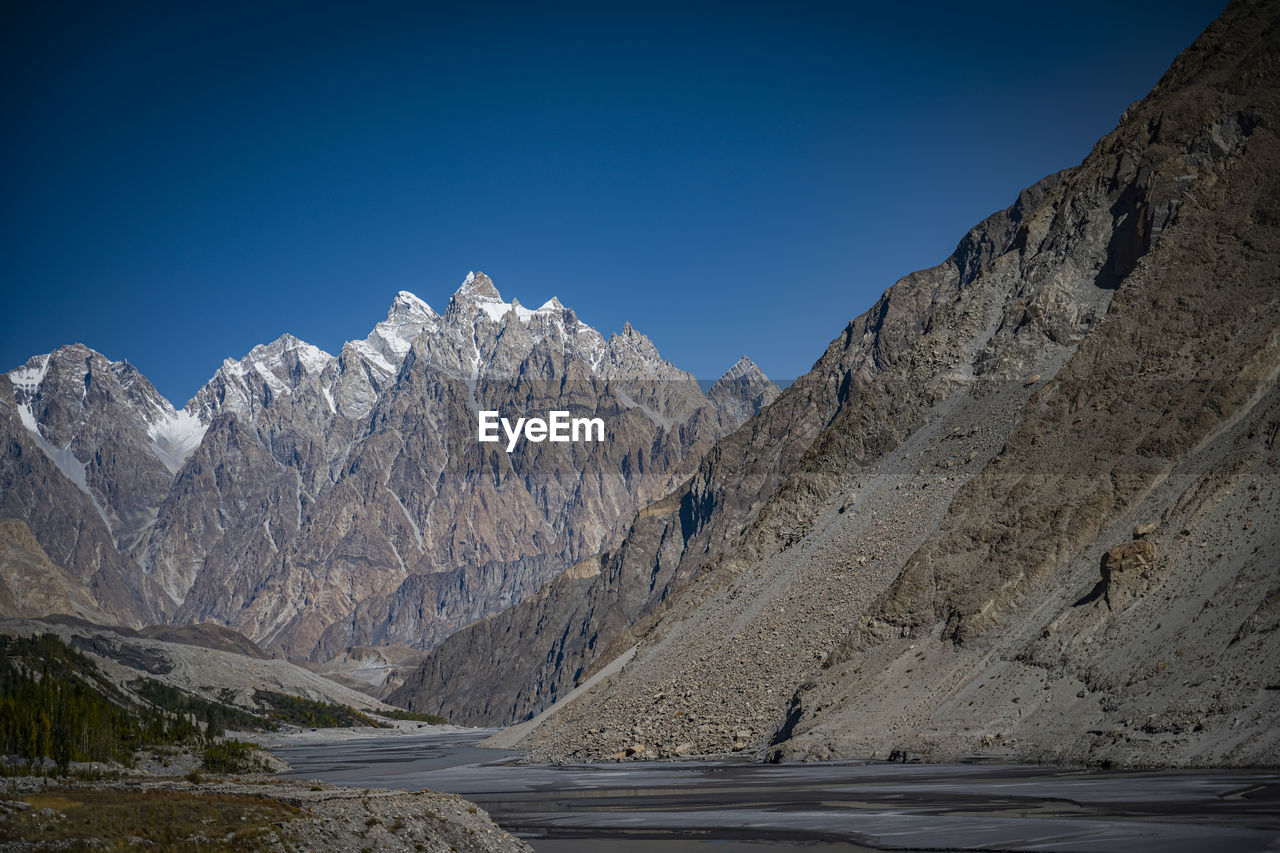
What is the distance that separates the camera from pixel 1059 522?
2581 inches

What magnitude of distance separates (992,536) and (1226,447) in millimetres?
14428

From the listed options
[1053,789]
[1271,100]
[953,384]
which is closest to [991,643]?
[1053,789]

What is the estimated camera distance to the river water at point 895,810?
30.9 metres

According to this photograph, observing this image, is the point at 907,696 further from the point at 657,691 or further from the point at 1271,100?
the point at 1271,100

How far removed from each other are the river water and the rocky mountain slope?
436 centimetres


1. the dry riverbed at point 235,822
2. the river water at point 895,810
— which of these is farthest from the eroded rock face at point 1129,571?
the dry riverbed at point 235,822

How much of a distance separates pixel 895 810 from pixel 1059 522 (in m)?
31.1

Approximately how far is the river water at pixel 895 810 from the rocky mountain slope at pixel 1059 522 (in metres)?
4.36

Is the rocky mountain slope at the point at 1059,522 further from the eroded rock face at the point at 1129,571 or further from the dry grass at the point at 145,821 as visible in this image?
the dry grass at the point at 145,821

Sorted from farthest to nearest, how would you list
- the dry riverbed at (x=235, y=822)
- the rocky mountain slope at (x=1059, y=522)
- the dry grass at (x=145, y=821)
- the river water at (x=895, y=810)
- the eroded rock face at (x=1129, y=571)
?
the eroded rock face at (x=1129, y=571), the rocky mountain slope at (x=1059, y=522), the river water at (x=895, y=810), the dry riverbed at (x=235, y=822), the dry grass at (x=145, y=821)

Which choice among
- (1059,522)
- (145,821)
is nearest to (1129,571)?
(1059,522)

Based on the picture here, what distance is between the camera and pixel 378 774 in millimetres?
89688

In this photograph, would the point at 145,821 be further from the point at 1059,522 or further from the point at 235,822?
the point at 1059,522

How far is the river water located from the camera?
3092 cm
